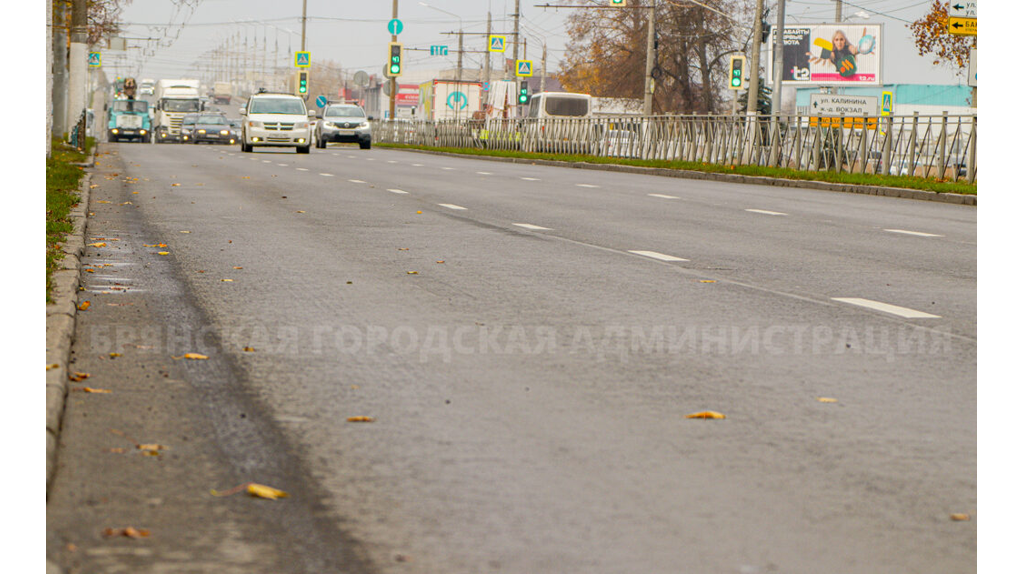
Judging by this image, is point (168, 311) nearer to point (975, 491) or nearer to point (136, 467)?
point (136, 467)

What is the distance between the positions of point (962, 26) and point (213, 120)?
139 feet

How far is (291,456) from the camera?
477 cm

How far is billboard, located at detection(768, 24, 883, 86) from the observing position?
68.0 meters

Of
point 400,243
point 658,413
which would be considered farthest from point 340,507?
point 400,243

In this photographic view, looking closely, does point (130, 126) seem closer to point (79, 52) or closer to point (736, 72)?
point (736, 72)

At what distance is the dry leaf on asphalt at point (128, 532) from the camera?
390 centimetres

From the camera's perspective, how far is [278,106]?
4512 cm

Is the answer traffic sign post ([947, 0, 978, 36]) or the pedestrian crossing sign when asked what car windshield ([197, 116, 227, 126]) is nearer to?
the pedestrian crossing sign

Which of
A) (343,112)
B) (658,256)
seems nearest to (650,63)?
(343,112)

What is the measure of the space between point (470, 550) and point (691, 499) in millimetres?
801

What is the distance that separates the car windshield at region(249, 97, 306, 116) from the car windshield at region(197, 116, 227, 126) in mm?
17584

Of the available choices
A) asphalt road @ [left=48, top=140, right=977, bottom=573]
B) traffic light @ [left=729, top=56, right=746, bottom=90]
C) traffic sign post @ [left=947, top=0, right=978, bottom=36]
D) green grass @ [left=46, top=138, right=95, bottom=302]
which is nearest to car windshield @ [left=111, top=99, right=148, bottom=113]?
traffic light @ [left=729, top=56, right=746, bottom=90]

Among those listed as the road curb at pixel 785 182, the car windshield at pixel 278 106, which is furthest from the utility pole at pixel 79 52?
the road curb at pixel 785 182

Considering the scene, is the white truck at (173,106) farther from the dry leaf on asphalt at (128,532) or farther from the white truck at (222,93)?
the white truck at (222,93)
